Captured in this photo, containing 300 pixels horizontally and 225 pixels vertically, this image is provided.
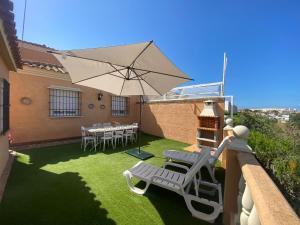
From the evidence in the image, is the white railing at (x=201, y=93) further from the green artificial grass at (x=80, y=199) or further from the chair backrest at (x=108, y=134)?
the chair backrest at (x=108, y=134)

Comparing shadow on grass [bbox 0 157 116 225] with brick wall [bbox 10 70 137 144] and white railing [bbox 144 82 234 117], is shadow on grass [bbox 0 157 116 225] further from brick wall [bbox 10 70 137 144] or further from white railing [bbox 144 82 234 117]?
white railing [bbox 144 82 234 117]

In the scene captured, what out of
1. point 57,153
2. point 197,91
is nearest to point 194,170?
point 57,153

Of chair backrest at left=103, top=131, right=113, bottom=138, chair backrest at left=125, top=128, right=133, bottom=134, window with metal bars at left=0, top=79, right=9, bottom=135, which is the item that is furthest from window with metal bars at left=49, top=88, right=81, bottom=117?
window with metal bars at left=0, top=79, right=9, bottom=135

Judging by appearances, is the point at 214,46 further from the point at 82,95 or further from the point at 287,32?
the point at 82,95

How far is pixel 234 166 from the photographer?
80.9 inches

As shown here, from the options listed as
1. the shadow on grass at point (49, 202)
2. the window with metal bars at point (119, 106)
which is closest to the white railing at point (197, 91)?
the window with metal bars at point (119, 106)

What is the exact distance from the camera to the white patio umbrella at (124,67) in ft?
11.3

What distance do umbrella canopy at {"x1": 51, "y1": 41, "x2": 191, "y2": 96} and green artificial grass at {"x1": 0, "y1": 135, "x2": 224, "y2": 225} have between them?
2.83 metres

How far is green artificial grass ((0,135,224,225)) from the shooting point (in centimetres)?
273

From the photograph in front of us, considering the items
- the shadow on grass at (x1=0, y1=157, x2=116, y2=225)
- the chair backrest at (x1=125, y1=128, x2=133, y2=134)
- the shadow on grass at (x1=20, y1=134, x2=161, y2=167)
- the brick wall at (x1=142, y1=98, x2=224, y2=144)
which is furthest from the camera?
the brick wall at (x1=142, y1=98, x2=224, y2=144)

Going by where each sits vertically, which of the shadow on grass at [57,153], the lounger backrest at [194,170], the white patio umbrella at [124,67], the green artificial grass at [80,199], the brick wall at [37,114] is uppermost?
the white patio umbrella at [124,67]

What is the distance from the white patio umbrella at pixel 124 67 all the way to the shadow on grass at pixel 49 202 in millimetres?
2871

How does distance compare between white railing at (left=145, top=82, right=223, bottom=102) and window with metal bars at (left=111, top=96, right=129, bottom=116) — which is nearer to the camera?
white railing at (left=145, top=82, right=223, bottom=102)

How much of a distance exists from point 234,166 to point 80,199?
10.0 ft
